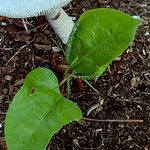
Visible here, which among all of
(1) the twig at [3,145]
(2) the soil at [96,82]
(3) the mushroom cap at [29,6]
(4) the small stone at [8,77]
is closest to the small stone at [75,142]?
(2) the soil at [96,82]

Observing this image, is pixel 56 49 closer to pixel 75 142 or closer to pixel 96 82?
pixel 96 82

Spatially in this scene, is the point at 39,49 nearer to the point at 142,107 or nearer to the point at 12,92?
the point at 12,92

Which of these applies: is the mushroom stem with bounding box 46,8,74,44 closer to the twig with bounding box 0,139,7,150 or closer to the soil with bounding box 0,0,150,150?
the soil with bounding box 0,0,150,150

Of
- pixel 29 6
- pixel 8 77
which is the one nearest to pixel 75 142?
pixel 8 77

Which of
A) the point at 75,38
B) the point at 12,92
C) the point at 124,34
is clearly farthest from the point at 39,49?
the point at 124,34

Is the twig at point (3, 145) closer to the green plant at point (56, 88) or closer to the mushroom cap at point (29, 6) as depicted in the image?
the green plant at point (56, 88)

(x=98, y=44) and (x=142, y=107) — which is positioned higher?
(x=98, y=44)
